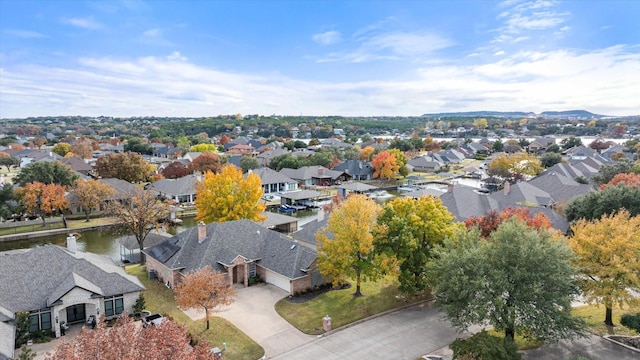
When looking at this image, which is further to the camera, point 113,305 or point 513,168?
point 513,168

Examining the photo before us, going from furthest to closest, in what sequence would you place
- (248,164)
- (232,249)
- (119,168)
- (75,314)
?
(248,164) < (119,168) < (232,249) < (75,314)

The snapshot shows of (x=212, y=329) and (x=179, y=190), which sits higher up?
(x=179, y=190)

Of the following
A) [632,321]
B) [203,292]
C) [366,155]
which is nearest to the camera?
[632,321]

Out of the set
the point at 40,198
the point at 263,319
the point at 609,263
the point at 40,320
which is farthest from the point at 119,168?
the point at 609,263

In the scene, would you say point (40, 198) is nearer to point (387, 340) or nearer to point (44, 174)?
point (44, 174)

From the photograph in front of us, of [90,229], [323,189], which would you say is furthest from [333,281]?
[323,189]

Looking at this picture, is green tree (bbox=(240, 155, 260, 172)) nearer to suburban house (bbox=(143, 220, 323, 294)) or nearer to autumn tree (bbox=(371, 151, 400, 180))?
autumn tree (bbox=(371, 151, 400, 180))
